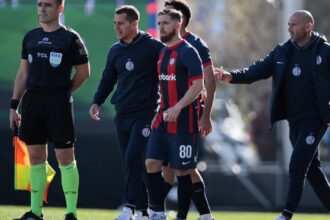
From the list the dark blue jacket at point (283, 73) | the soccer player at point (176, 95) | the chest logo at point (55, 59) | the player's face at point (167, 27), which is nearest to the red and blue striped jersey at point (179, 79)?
the soccer player at point (176, 95)

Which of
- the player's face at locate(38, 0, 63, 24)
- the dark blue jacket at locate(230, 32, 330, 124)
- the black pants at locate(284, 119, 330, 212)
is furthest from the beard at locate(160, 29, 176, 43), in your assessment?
the black pants at locate(284, 119, 330, 212)

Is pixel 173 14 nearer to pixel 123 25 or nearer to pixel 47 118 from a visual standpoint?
pixel 123 25

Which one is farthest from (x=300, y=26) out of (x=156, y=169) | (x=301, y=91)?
(x=156, y=169)

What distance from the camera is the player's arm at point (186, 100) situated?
918 cm

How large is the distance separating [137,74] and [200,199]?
1350 millimetres

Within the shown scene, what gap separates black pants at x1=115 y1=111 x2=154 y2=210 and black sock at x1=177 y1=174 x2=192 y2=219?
16.4 inches

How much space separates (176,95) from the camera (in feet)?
31.3

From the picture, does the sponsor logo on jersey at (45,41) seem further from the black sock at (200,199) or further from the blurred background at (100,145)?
the blurred background at (100,145)

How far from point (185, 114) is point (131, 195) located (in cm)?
106

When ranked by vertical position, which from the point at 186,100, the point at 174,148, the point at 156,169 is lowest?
the point at 156,169

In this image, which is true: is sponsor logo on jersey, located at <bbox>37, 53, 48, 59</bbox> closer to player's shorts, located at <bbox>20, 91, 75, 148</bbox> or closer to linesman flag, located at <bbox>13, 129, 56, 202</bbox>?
player's shorts, located at <bbox>20, 91, 75, 148</bbox>

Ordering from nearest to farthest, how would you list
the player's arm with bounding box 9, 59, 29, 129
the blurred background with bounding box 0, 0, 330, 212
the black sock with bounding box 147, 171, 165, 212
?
1. the black sock with bounding box 147, 171, 165, 212
2. the player's arm with bounding box 9, 59, 29, 129
3. the blurred background with bounding box 0, 0, 330, 212

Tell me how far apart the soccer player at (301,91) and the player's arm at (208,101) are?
48cm

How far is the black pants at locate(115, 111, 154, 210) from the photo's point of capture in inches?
397
